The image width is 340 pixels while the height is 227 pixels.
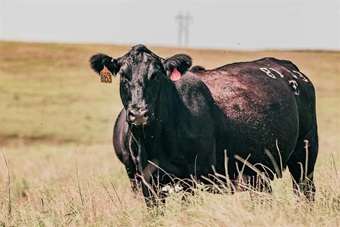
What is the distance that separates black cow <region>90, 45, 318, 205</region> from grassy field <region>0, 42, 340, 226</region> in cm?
42

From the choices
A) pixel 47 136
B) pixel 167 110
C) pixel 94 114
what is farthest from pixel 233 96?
pixel 94 114

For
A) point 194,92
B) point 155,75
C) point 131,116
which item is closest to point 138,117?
point 131,116

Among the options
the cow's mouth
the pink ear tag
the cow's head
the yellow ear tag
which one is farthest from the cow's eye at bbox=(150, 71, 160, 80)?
the yellow ear tag

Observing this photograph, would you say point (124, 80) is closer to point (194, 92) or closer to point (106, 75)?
point (106, 75)

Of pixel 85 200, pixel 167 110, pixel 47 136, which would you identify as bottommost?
pixel 47 136

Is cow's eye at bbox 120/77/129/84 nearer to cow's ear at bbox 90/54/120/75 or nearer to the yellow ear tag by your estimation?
cow's ear at bbox 90/54/120/75

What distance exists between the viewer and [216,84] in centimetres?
906

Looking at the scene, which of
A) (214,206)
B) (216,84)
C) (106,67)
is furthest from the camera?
(216,84)

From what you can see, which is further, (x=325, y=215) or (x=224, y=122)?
(x=224, y=122)

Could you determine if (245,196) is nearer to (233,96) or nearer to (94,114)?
(233,96)

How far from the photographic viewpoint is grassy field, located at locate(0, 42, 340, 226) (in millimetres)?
6195

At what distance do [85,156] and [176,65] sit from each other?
11227 mm

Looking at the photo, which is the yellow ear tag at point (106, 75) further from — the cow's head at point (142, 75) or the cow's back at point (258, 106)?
the cow's back at point (258, 106)

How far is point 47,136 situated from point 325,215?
27.4 m
